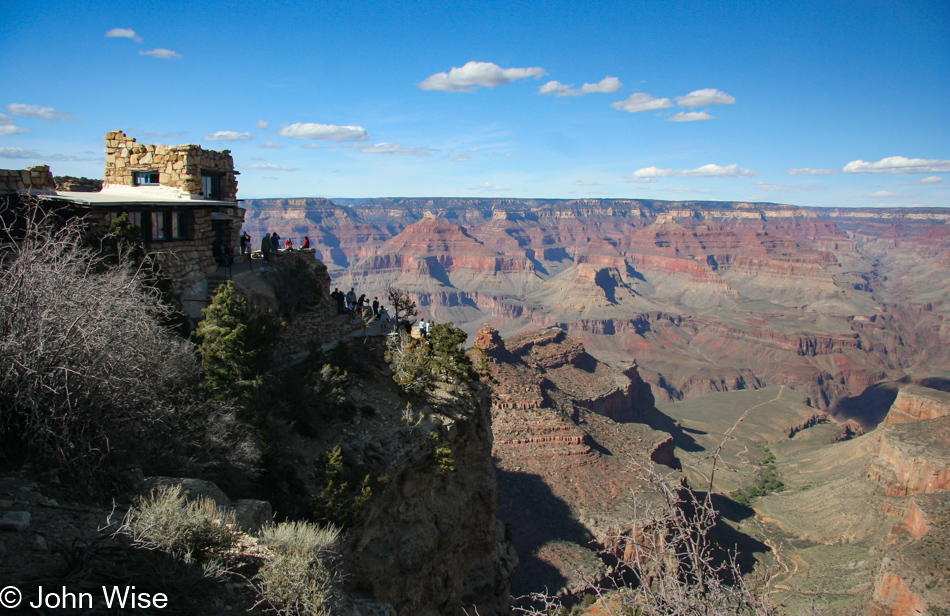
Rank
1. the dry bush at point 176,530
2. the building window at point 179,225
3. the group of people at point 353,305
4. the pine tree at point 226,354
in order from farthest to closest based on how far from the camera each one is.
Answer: the group of people at point 353,305
the building window at point 179,225
the pine tree at point 226,354
the dry bush at point 176,530

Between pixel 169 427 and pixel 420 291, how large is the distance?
624 feet

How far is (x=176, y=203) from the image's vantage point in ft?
52.8

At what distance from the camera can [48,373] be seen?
24.8 feet

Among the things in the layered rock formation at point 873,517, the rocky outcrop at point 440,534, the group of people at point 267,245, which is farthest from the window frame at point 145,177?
the layered rock formation at point 873,517

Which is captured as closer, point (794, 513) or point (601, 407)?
point (794, 513)

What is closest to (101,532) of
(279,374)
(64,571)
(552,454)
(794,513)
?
(64,571)

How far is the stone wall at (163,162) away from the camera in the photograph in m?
17.5

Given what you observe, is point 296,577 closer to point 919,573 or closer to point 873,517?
point 919,573

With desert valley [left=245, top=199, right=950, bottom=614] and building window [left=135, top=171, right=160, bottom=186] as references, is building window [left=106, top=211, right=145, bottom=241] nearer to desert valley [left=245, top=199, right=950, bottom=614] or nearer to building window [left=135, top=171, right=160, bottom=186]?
building window [left=135, top=171, right=160, bottom=186]

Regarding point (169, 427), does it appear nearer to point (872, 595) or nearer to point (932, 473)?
point (872, 595)

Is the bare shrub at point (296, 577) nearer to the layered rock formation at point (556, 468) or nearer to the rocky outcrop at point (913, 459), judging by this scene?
the layered rock formation at point (556, 468)

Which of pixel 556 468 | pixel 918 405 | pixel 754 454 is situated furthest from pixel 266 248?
pixel 918 405

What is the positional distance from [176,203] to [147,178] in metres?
3.11

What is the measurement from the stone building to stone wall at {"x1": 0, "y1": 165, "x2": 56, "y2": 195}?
0.09ft
